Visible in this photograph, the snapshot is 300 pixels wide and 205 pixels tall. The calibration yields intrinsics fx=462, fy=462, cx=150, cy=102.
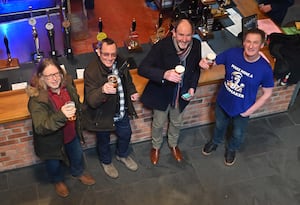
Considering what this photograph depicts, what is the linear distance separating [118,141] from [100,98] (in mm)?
885

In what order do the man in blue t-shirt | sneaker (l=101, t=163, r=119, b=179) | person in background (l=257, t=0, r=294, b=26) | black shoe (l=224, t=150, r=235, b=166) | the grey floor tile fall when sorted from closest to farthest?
the man in blue t-shirt → the grey floor tile → sneaker (l=101, t=163, r=119, b=179) → black shoe (l=224, t=150, r=235, b=166) → person in background (l=257, t=0, r=294, b=26)

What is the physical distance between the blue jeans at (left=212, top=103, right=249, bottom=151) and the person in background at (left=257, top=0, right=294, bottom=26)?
4.81 feet

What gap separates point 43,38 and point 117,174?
64.7 inches

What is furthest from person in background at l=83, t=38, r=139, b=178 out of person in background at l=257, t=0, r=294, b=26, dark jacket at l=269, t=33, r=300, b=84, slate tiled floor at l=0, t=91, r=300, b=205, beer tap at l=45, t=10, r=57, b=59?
person in background at l=257, t=0, r=294, b=26

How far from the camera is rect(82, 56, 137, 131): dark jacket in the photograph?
3523mm

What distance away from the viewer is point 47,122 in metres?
3.32

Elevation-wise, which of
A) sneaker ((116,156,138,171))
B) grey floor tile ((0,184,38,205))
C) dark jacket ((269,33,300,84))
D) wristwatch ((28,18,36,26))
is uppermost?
wristwatch ((28,18,36,26))

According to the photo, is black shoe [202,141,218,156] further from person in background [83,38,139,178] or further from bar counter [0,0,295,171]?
person in background [83,38,139,178]

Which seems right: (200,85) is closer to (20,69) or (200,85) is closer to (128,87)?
(128,87)

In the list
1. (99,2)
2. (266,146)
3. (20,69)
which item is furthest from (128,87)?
(99,2)

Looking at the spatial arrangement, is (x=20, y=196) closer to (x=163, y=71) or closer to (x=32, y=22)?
(x=32, y=22)

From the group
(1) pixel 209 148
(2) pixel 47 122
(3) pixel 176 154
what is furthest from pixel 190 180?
(2) pixel 47 122

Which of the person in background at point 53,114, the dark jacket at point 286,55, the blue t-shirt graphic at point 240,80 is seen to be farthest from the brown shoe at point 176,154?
the dark jacket at point 286,55

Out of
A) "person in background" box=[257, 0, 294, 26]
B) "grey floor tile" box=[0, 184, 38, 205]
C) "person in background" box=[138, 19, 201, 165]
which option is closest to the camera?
"person in background" box=[138, 19, 201, 165]
